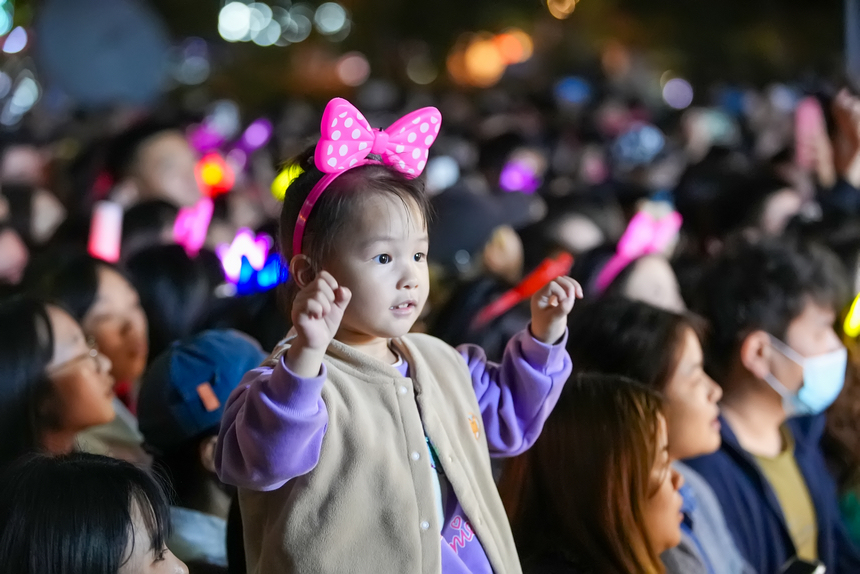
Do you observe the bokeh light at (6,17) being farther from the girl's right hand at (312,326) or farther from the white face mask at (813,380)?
the girl's right hand at (312,326)

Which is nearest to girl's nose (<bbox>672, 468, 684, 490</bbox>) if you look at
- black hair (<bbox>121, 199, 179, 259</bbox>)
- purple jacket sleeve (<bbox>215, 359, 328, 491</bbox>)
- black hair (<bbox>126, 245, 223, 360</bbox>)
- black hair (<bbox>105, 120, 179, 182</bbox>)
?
purple jacket sleeve (<bbox>215, 359, 328, 491</bbox>)

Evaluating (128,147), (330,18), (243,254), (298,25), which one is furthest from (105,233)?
(330,18)

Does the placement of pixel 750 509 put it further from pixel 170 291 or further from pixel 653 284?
pixel 170 291

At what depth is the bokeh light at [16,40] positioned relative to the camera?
37.0 feet

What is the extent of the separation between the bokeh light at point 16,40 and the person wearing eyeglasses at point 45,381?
10115mm

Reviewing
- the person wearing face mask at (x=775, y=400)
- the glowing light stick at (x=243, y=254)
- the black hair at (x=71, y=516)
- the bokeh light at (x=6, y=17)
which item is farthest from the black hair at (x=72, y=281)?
the bokeh light at (x=6, y=17)

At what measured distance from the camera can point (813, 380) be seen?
2.76 meters

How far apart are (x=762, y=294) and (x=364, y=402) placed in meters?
1.67

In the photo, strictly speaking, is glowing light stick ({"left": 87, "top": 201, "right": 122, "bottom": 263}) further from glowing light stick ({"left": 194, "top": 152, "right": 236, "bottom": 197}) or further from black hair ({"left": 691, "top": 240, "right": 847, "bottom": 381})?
black hair ({"left": 691, "top": 240, "right": 847, "bottom": 381})

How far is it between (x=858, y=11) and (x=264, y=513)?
204 inches

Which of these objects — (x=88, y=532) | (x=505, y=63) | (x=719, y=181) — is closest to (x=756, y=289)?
(x=88, y=532)

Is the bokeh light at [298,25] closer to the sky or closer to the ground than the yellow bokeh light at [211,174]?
closer to the ground

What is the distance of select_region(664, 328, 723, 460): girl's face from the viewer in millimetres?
2355

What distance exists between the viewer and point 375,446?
1.62 meters
